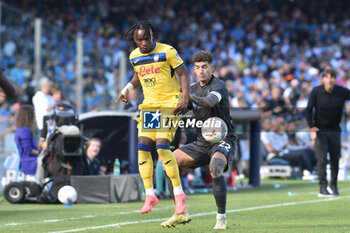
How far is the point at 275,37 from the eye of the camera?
31203mm

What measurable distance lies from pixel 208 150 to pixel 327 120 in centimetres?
469

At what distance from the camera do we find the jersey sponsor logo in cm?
766

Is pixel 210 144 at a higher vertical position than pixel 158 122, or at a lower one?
lower

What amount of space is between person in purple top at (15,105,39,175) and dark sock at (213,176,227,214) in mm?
5503

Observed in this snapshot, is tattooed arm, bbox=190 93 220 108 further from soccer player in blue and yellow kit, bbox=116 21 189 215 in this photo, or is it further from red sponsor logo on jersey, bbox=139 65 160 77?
red sponsor logo on jersey, bbox=139 65 160 77

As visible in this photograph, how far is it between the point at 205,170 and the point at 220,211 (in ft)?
23.3

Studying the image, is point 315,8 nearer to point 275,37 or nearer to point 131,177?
point 275,37

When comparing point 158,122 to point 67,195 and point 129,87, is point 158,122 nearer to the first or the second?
point 129,87

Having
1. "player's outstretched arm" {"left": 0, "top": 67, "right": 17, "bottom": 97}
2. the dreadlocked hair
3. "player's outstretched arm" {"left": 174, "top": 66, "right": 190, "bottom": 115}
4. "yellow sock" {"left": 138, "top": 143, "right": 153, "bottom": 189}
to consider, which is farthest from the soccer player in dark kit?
"player's outstretched arm" {"left": 0, "top": 67, "right": 17, "bottom": 97}

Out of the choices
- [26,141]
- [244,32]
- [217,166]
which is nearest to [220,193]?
[217,166]

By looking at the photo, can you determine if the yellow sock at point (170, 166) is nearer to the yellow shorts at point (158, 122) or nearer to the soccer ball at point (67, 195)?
the yellow shorts at point (158, 122)

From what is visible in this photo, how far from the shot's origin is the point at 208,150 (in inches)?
306

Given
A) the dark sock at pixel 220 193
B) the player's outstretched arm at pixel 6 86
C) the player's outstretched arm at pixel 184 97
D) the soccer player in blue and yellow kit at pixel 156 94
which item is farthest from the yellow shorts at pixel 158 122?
the player's outstretched arm at pixel 6 86

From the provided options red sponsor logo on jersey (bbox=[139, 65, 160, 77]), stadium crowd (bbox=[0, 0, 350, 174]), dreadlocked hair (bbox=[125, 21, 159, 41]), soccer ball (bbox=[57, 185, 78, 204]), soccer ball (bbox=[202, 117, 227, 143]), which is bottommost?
soccer ball (bbox=[57, 185, 78, 204])
